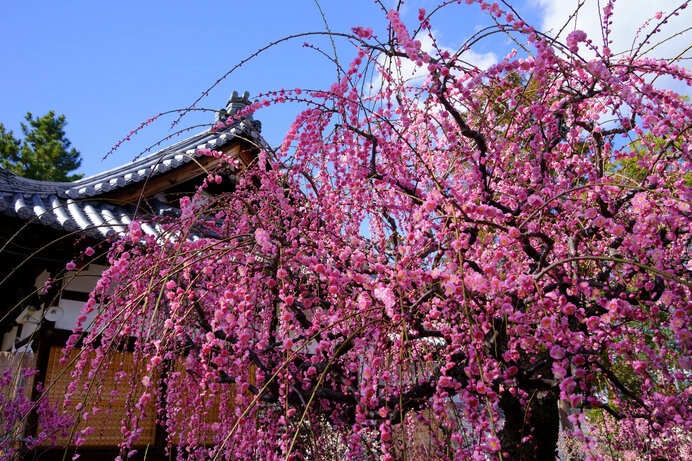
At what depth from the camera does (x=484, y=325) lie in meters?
2.90

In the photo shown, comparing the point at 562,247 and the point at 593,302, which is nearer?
the point at 593,302

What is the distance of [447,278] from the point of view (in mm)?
2363

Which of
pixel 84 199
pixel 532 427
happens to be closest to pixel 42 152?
pixel 84 199

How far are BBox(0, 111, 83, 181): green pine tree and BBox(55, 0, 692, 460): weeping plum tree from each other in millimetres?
19299

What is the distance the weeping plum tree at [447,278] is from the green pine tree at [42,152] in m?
19.3

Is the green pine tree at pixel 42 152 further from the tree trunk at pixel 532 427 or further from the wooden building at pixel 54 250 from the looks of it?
the tree trunk at pixel 532 427

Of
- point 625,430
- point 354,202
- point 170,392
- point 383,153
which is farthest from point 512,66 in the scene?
point 625,430

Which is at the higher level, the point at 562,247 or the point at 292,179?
the point at 292,179

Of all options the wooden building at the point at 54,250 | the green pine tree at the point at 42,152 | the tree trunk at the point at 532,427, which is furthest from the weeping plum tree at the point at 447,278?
the green pine tree at the point at 42,152

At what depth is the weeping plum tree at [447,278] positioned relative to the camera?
2.55m

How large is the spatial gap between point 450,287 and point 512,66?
167cm

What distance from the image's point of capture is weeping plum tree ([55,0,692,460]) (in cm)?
255

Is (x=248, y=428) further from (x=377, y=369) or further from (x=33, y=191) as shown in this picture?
(x=33, y=191)

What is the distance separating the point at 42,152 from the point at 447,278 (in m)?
22.9
